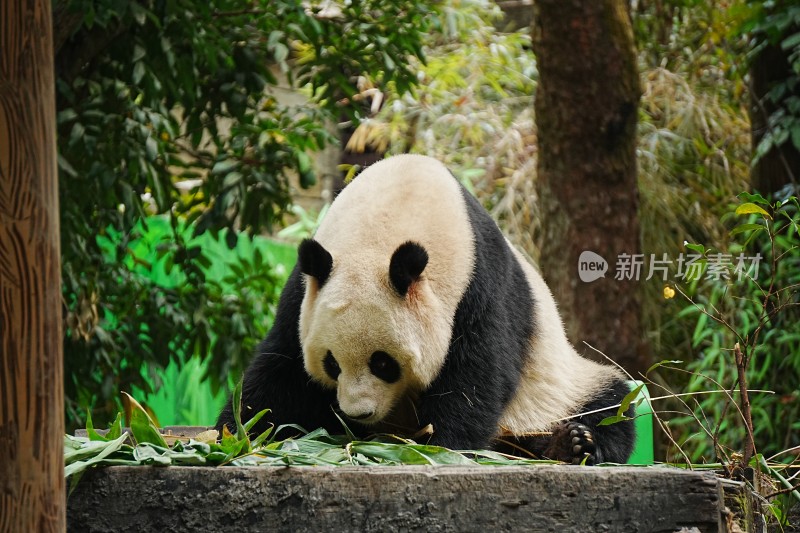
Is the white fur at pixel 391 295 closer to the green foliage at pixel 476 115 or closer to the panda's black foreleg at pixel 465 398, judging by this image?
the panda's black foreleg at pixel 465 398

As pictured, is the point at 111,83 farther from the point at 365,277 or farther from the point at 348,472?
the point at 348,472

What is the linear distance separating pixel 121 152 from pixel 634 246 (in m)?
3.20

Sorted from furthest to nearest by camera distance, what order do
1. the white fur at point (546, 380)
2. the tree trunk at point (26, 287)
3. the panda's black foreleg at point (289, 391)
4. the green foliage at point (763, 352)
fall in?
the green foliage at point (763, 352)
the white fur at point (546, 380)
the panda's black foreleg at point (289, 391)
the tree trunk at point (26, 287)

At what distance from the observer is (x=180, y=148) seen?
5.81 meters

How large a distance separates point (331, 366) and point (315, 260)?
0.36 metres

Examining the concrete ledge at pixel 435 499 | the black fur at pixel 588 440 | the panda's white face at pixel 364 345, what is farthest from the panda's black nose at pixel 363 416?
the concrete ledge at pixel 435 499

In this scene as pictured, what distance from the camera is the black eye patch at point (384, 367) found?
3219 millimetres

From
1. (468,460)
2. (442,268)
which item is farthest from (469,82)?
(468,460)

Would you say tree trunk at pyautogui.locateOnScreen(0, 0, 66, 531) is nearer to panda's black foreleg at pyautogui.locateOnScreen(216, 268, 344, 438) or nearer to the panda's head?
the panda's head

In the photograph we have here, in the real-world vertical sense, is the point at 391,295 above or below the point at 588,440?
above

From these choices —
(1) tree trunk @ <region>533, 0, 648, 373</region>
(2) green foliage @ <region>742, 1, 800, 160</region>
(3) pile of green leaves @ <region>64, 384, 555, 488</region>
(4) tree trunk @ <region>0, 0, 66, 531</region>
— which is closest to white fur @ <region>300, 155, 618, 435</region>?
(3) pile of green leaves @ <region>64, 384, 555, 488</region>

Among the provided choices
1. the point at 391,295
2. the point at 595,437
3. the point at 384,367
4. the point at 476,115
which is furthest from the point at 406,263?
the point at 476,115

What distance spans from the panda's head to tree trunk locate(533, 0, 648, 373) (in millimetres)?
3035

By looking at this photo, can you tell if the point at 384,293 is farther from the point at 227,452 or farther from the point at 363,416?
the point at 227,452
